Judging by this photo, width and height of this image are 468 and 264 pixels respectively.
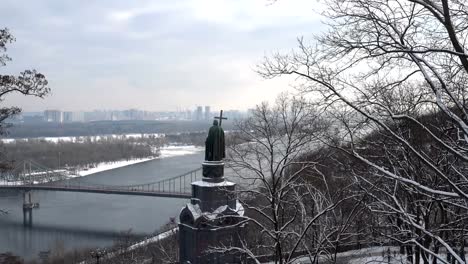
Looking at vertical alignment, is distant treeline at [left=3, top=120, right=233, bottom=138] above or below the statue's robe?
below

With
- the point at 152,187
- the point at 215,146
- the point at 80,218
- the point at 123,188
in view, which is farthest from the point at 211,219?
the point at 152,187

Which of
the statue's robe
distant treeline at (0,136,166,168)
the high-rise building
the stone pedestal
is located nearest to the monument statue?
the statue's robe

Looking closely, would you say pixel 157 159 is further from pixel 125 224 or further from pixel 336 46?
pixel 336 46

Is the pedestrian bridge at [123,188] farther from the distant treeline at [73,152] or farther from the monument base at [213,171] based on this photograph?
the monument base at [213,171]

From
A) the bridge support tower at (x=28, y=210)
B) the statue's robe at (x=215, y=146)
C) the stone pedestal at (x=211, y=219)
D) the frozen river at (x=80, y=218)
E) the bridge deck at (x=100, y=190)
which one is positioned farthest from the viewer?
the bridge deck at (x=100, y=190)

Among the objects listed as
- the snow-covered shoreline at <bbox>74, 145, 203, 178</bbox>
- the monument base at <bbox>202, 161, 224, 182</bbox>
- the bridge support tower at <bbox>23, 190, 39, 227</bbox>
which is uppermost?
the monument base at <bbox>202, 161, 224, 182</bbox>

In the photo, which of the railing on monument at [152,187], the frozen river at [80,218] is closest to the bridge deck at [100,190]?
the railing on monument at [152,187]

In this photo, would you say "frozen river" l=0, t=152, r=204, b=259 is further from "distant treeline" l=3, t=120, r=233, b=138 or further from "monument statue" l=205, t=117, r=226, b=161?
"distant treeline" l=3, t=120, r=233, b=138
